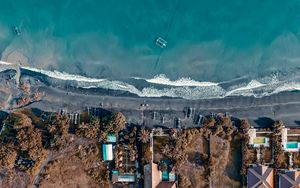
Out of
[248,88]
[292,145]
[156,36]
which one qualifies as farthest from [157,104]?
[292,145]

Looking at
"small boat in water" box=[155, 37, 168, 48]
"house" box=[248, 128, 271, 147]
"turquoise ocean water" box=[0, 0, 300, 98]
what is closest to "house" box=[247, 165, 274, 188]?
"house" box=[248, 128, 271, 147]

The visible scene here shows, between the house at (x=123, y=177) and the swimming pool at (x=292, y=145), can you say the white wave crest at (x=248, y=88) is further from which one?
the house at (x=123, y=177)

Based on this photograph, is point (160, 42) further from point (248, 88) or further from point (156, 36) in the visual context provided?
point (248, 88)

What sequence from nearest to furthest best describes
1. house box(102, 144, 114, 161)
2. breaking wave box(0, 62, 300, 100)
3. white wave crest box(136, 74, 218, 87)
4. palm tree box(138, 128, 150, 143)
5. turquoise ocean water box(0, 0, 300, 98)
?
palm tree box(138, 128, 150, 143) < house box(102, 144, 114, 161) < turquoise ocean water box(0, 0, 300, 98) < breaking wave box(0, 62, 300, 100) < white wave crest box(136, 74, 218, 87)

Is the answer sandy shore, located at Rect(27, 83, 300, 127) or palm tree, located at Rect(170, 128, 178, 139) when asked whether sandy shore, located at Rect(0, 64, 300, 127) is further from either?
palm tree, located at Rect(170, 128, 178, 139)

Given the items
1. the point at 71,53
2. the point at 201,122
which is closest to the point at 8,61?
the point at 71,53

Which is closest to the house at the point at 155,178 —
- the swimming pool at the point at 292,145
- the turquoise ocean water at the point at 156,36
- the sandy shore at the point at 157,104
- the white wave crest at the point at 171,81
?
the sandy shore at the point at 157,104
